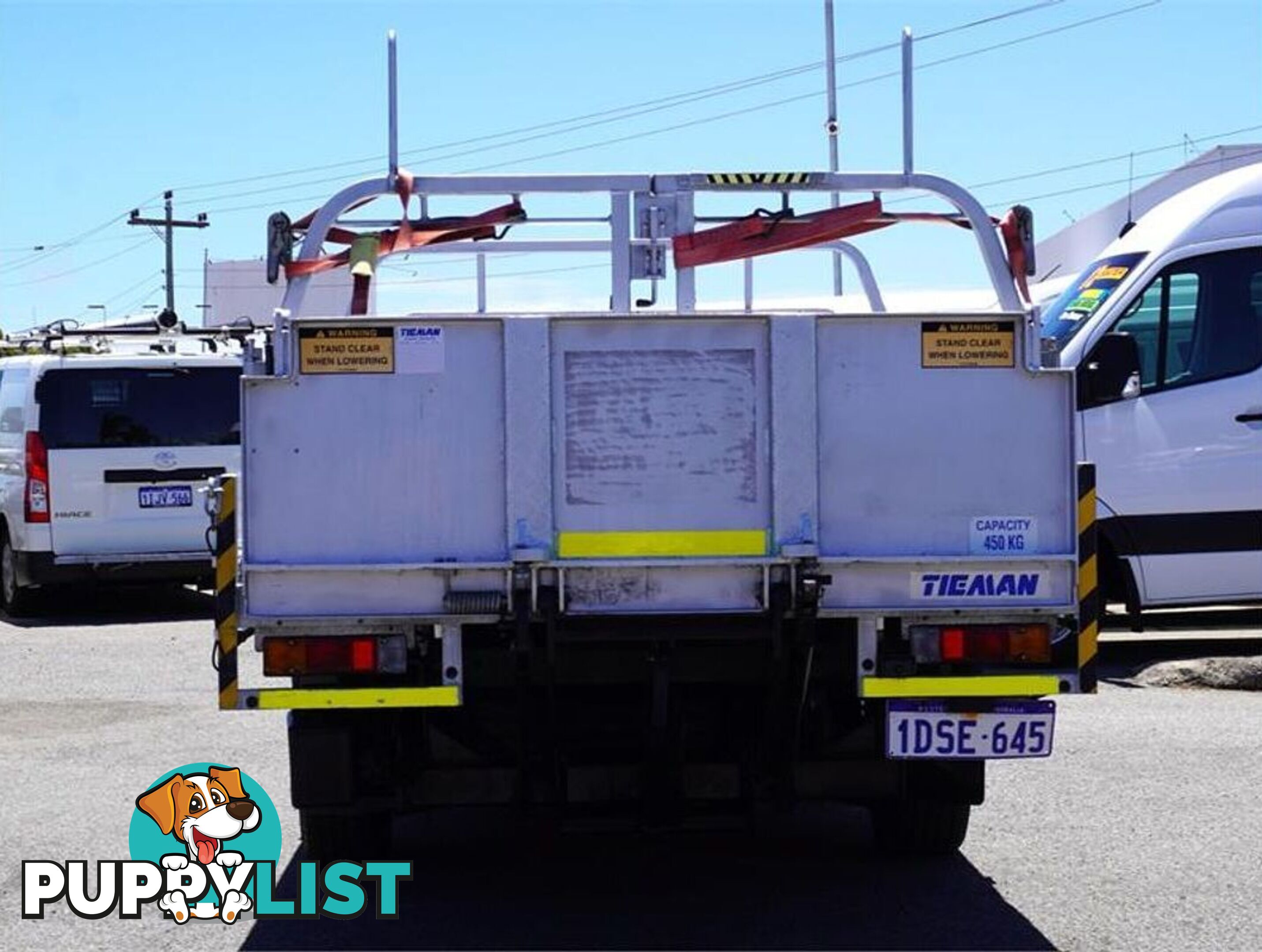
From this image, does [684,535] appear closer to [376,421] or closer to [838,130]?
[376,421]

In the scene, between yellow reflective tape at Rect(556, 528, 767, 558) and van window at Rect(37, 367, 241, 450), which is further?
van window at Rect(37, 367, 241, 450)

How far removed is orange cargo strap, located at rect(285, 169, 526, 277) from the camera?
22.8 feet

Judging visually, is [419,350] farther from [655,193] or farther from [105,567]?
[105,567]

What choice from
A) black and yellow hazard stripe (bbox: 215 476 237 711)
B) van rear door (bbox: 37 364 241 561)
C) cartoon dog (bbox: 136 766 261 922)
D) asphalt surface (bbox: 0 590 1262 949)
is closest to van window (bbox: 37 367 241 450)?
van rear door (bbox: 37 364 241 561)

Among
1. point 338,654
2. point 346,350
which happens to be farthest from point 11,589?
point 346,350

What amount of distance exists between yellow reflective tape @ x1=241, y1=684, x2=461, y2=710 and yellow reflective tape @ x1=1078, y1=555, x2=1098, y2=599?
6.79ft

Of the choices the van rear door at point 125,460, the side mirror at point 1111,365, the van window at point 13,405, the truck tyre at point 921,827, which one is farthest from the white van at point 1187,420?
the van window at point 13,405

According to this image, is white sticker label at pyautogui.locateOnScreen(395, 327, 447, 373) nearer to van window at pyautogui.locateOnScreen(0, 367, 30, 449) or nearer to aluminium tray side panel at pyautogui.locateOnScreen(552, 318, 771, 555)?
aluminium tray side panel at pyautogui.locateOnScreen(552, 318, 771, 555)

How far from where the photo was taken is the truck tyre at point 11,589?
669 inches

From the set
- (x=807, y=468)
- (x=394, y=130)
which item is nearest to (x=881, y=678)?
(x=807, y=468)

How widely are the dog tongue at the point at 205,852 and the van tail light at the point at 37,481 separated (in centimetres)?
958

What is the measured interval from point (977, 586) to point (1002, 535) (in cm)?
19

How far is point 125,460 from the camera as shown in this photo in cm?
1647

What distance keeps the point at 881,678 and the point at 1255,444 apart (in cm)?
695
